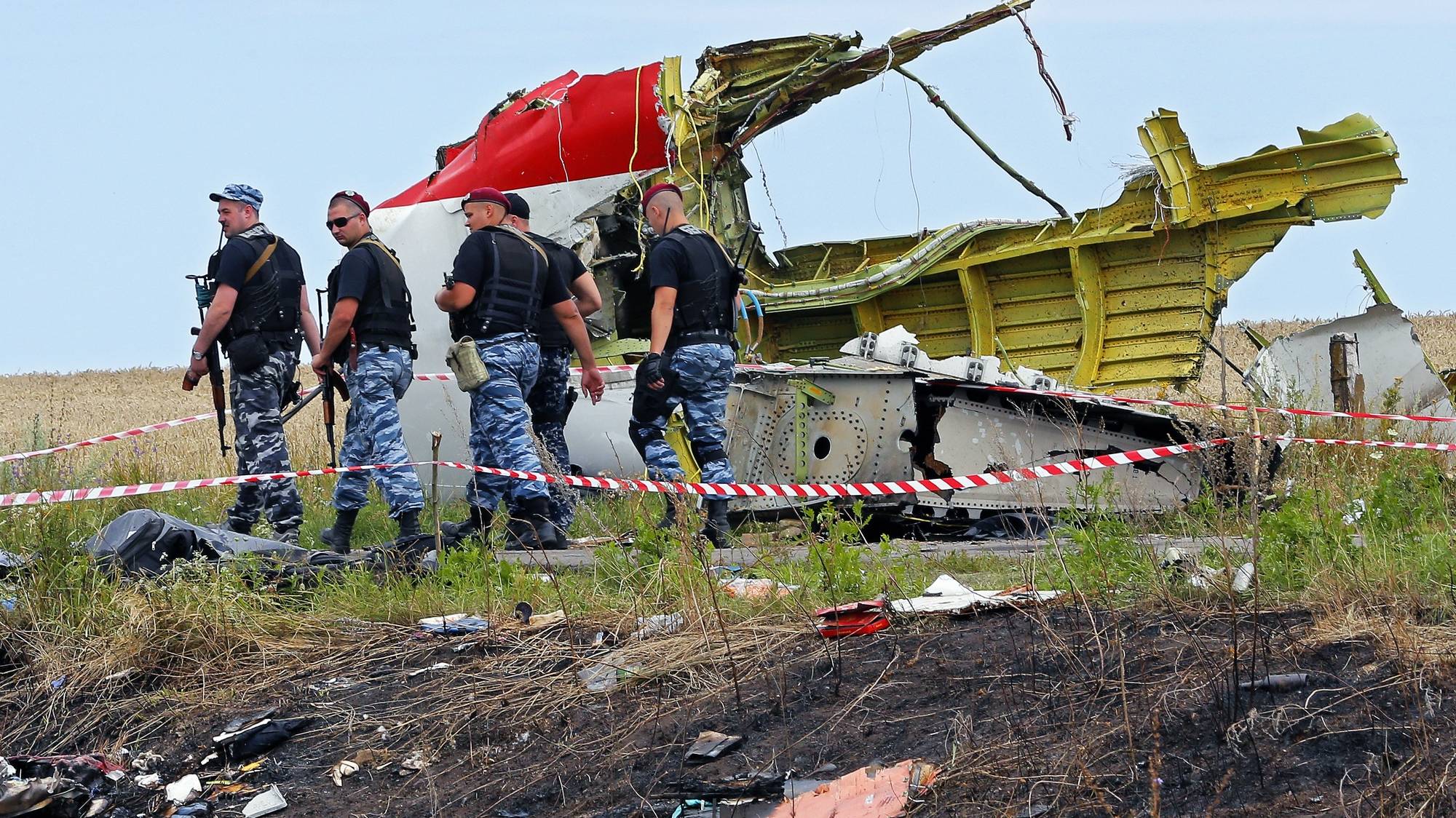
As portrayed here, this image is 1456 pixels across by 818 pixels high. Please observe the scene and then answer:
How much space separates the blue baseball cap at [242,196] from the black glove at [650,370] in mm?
2440

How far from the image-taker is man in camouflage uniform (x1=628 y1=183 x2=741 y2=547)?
8117mm

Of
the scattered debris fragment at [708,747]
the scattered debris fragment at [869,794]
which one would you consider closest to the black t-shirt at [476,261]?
the scattered debris fragment at [708,747]

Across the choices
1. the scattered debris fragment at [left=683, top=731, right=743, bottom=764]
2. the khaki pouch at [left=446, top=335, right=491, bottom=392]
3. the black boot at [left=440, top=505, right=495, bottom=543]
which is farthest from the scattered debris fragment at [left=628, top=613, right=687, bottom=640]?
the khaki pouch at [left=446, top=335, right=491, bottom=392]

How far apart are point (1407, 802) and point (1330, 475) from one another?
506 centimetres

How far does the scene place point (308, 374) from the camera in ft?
110

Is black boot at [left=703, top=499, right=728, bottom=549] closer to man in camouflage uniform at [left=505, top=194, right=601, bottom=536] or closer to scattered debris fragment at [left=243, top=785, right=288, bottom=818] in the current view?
man in camouflage uniform at [left=505, top=194, right=601, bottom=536]

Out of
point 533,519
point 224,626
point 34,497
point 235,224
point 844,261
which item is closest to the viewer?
point 224,626

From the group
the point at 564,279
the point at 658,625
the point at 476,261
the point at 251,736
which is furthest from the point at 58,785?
the point at 564,279

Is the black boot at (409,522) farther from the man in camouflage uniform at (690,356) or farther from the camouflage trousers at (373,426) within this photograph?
the man in camouflage uniform at (690,356)

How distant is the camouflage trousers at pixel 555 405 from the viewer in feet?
28.5

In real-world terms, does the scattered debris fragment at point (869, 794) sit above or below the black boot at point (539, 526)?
below

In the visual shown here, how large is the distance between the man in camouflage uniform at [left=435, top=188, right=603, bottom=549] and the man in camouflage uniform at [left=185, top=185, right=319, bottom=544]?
119 cm

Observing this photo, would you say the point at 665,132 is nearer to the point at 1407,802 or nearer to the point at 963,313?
the point at 963,313

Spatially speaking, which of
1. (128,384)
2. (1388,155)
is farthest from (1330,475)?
(128,384)
